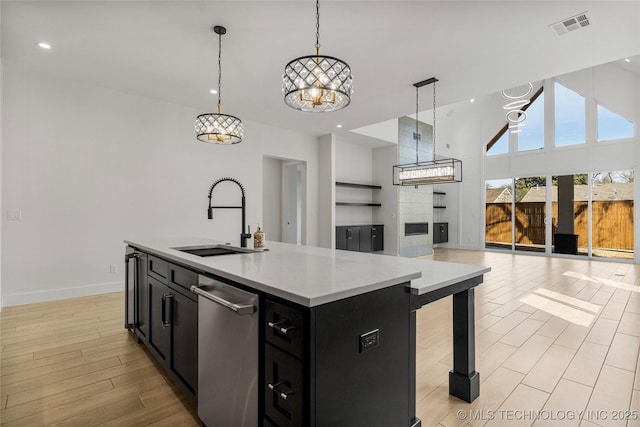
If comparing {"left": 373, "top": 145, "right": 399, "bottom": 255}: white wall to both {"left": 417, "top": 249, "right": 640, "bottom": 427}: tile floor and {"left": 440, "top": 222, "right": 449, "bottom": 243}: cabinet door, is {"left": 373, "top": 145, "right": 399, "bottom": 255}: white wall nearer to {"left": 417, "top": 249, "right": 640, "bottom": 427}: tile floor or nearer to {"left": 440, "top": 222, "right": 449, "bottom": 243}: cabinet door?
{"left": 440, "top": 222, "right": 449, "bottom": 243}: cabinet door

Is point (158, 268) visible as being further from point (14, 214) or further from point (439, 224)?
point (439, 224)

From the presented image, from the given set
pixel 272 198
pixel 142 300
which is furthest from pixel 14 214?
pixel 272 198

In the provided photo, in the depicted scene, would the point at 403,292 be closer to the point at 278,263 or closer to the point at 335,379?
the point at 335,379

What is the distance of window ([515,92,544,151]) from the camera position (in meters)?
8.74

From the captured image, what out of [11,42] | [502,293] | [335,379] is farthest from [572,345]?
[11,42]

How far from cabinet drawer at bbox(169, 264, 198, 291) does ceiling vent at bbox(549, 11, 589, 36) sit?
3.84 meters

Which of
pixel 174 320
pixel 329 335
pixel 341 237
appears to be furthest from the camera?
pixel 341 237

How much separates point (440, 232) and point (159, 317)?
9.69 metres

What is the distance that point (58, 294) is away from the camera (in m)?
4.00

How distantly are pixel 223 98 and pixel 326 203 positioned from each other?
127 inches

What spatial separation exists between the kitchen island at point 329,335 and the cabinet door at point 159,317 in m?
0.25

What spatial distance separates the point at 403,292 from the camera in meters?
1.37

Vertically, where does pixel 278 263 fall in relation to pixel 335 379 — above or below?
above

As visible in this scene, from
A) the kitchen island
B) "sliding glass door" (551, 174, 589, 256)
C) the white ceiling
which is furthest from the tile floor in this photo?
"sliding glass door" (551, 174, 589, 256)
